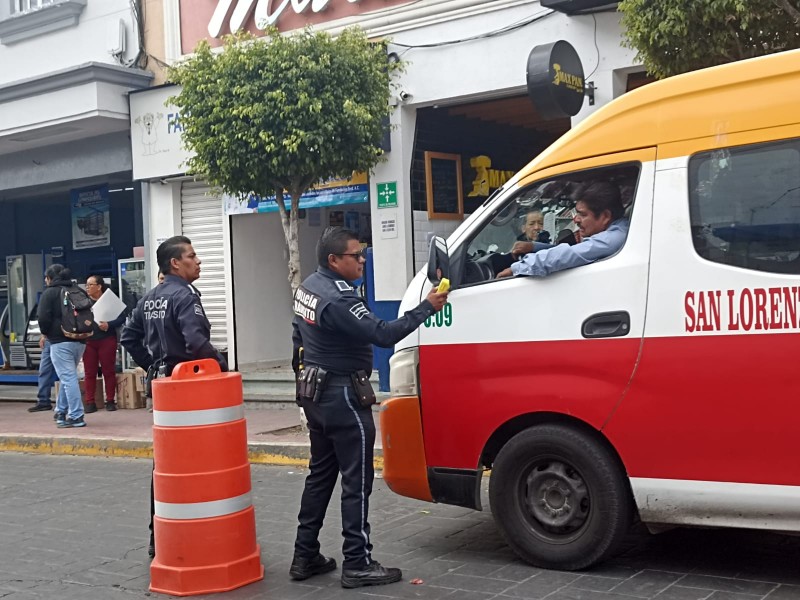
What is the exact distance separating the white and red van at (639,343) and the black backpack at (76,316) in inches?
287

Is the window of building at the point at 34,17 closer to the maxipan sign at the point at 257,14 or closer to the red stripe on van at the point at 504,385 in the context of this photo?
the maxipan sign at the point at 257,14

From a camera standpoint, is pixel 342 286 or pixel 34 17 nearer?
pixel 342 286

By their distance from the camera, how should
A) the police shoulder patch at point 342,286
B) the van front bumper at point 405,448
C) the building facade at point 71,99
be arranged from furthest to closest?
the building facade at point 71,99, the van front bumper at point 405,448, the police shoulder patch at point 342,286

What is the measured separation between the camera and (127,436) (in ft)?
35.5

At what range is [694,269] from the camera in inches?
192

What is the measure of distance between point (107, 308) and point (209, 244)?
161 cm

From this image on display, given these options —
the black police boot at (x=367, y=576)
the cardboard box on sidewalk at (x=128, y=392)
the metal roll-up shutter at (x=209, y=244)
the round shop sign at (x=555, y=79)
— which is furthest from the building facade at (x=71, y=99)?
the black police boot at (x=367, y=576)

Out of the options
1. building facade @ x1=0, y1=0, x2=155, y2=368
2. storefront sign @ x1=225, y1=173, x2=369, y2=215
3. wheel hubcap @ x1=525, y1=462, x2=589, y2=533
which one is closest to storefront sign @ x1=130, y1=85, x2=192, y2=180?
building facade @ x1=0, y1=0, x2=155, y2=368

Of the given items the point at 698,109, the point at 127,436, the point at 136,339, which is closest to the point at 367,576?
the point at 136,339

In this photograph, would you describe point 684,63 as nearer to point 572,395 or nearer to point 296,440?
point 572,395

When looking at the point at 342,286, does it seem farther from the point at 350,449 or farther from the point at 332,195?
the point at 332,195

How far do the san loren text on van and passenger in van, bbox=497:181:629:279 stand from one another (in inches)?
20.6

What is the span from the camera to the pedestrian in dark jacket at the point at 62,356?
1177 cm

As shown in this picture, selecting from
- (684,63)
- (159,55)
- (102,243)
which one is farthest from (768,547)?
(102,243)
